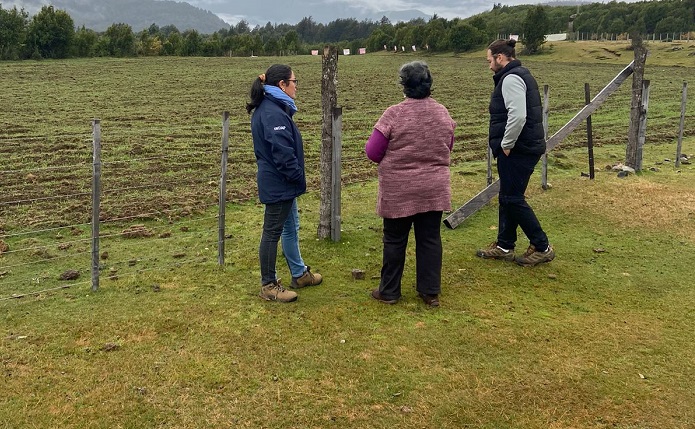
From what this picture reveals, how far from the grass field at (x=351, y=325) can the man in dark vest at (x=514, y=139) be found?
29cm

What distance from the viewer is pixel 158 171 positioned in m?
10.6

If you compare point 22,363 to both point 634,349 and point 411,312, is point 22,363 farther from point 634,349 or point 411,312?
point 634,349

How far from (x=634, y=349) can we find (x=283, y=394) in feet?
8.80

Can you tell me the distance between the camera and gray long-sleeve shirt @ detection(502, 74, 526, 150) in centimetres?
568

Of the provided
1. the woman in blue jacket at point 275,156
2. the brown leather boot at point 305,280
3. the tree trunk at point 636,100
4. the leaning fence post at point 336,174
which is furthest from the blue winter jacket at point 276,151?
the tree trunk at point 636,100

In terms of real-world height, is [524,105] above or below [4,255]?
above

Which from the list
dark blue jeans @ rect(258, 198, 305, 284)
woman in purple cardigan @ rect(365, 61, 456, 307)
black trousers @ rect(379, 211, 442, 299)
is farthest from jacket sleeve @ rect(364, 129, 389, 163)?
dark blue jeans @ rect(258, 198, 305, 284)

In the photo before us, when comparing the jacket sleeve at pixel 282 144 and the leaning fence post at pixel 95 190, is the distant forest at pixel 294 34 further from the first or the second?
the leaning fence post at pixel 95 190

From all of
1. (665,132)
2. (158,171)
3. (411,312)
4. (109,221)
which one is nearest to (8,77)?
(158,171)

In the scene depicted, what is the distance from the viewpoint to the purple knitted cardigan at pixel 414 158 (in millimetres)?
4875

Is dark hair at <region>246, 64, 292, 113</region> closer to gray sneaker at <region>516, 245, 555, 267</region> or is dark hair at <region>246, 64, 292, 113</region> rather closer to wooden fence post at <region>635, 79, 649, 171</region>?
gray sneaker at <region>516, 245, 555, 267</region>

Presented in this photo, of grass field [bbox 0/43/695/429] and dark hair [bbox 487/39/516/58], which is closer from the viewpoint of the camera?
grass field [bbox 0/43/695/429]

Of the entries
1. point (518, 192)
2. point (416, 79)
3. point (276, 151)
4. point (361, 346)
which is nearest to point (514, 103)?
point (518, 192)

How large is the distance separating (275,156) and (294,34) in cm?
8482
